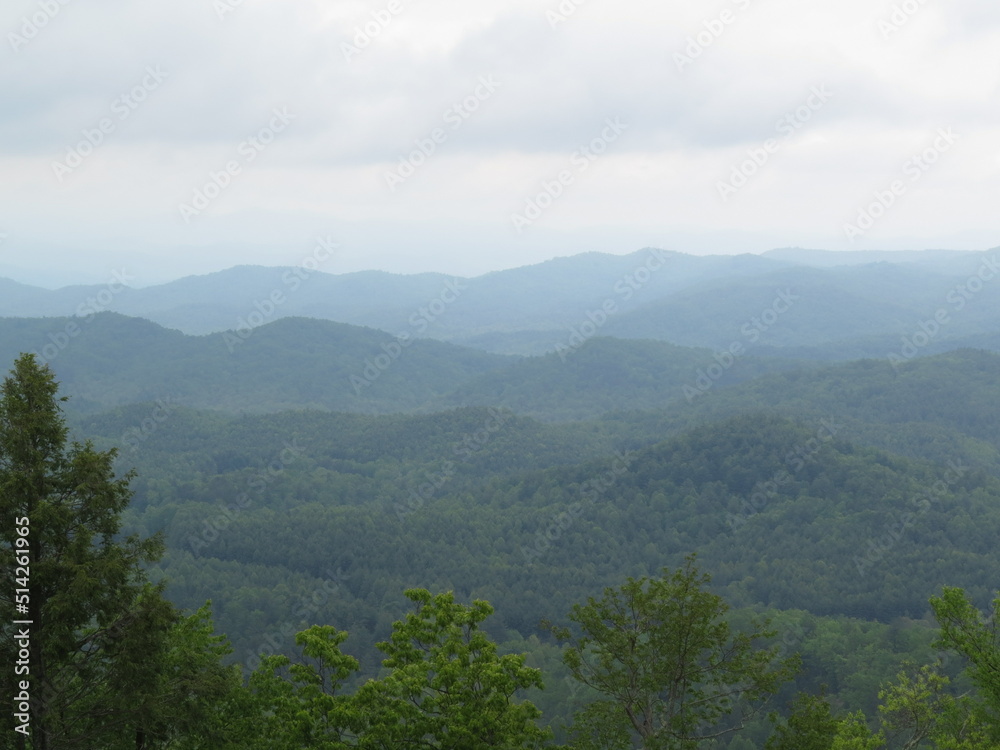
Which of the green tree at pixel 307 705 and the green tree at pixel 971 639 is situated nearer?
the green tree at pixel 307 705

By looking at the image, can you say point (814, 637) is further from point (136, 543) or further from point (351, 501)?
point (351, 501)

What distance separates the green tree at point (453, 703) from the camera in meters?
18.0

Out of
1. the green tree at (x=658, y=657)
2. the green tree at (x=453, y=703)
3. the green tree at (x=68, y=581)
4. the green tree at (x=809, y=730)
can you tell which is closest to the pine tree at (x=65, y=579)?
the green tree at (x=68, y=581)

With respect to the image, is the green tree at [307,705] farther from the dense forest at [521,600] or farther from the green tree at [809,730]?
the green tree at [809,730]

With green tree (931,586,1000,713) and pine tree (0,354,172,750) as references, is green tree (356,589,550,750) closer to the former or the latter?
pine tree (0,354,172,750)

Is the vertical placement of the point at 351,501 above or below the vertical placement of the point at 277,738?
below

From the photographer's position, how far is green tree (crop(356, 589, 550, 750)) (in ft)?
59.2

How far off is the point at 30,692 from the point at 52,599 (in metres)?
2.20

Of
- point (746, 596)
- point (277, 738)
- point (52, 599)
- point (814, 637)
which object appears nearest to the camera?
point (52, 599)

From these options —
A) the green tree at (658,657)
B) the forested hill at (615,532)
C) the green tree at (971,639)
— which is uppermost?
the green tree at (971,639)

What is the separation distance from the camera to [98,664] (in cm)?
1745

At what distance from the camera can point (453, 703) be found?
18.6 metres

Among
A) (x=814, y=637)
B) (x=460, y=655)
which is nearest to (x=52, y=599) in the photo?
(x=460, y=655)

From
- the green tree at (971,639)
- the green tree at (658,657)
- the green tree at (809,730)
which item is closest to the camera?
the green tree at (971,639)
